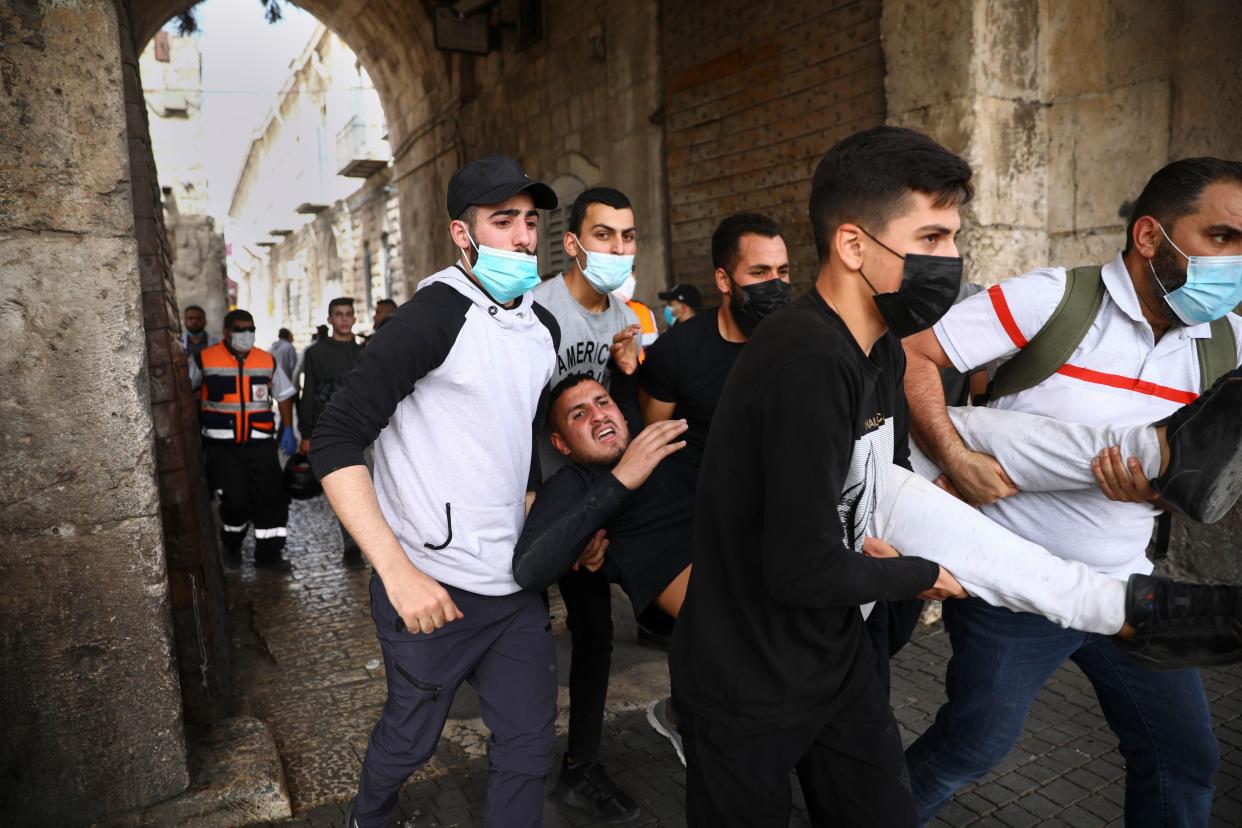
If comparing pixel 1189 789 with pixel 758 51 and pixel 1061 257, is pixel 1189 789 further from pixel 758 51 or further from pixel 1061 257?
pixel 758 51

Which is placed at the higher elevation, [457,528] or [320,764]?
[457,528]

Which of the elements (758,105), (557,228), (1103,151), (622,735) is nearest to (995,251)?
(1103,151)

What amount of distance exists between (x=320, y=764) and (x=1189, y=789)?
267 centimetres

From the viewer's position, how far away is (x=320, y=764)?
124 inches

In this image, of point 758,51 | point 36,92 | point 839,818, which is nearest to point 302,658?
point 36,92

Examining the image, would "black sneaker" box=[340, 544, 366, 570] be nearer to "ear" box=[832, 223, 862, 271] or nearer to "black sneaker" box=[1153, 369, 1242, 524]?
"ear" box=[832, 223, 862, 271]

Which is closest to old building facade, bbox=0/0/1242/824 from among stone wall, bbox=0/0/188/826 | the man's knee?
stone wall, bbox=0/0/188/826

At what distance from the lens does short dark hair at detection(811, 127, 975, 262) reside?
1557 millimetres

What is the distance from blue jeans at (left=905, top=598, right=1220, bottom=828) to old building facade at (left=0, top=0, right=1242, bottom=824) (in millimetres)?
2230

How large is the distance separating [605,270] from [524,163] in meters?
7.00

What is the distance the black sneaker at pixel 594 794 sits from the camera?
2.75m

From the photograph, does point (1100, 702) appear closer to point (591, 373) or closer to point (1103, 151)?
point (591, 373)

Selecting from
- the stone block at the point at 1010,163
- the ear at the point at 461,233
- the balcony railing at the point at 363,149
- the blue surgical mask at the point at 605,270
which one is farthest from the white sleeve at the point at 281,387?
the balcony railing at the point at 363,149

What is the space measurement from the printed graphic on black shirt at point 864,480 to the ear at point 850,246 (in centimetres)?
29
